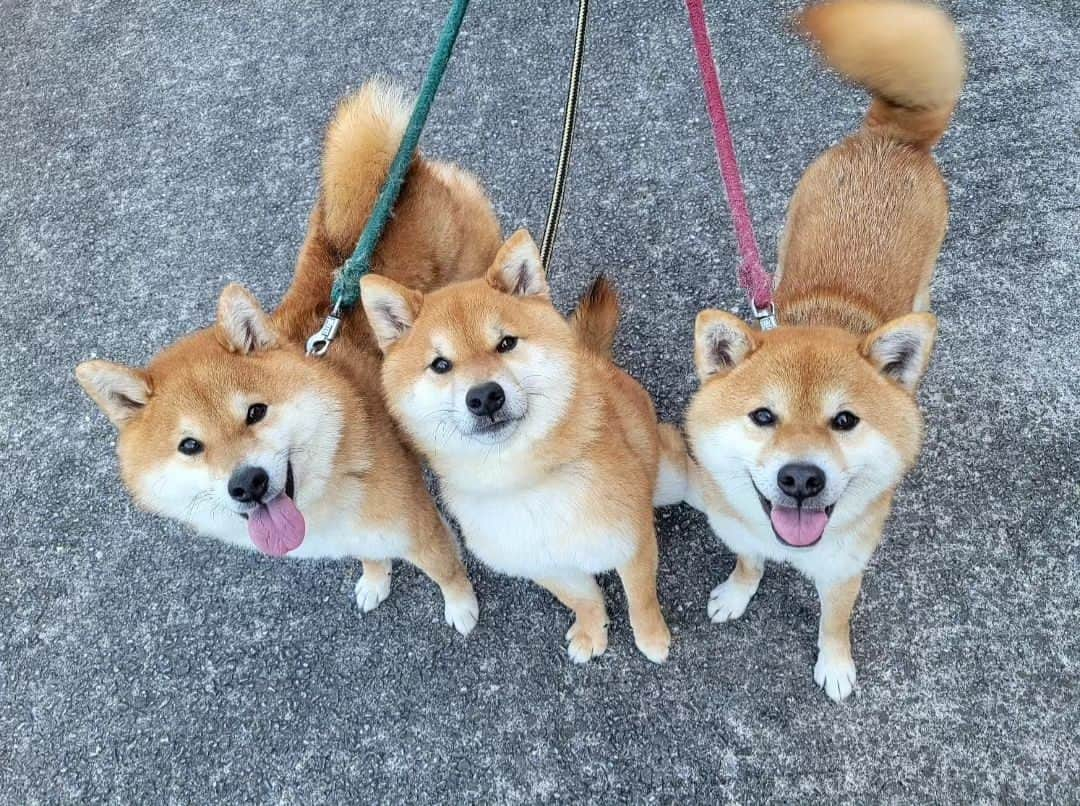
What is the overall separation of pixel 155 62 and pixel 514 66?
221 centimetres

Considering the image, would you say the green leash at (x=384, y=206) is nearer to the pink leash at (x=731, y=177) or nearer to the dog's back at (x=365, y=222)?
the dog's back at (x=365, y=222)

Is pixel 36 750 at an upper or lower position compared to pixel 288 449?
lower

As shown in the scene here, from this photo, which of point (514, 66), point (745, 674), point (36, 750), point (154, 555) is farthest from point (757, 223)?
point (36, 750)

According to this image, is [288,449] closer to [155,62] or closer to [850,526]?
[850,526]

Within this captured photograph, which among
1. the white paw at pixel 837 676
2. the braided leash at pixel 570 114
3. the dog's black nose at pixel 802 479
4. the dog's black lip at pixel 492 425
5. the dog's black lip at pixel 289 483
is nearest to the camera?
the dog's black nose at pixel 802 479

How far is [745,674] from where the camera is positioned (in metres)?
2.35

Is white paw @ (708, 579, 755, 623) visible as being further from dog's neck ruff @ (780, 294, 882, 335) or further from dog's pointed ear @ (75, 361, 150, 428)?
dog's pointed ear @ (75, 361, 150, 428)

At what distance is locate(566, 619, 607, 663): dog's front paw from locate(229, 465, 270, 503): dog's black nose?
3.68ft

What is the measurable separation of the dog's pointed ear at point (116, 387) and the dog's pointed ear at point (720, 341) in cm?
142

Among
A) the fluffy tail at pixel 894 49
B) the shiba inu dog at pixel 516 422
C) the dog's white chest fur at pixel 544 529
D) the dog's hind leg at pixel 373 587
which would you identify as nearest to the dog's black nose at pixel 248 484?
the shiba inu dog at pixel 516 422

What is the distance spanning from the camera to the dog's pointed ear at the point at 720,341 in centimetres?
184

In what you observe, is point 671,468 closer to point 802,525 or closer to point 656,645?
point 656,645

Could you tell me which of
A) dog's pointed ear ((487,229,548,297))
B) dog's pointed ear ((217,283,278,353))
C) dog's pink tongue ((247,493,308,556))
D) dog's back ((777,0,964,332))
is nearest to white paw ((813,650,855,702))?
dog's back ((777,0,964,332))

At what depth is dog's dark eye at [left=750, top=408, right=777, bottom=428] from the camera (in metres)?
1.81
